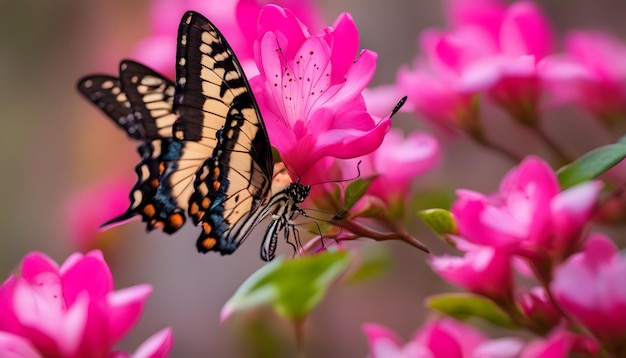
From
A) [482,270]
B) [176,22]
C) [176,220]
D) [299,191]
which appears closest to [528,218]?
[482,270]

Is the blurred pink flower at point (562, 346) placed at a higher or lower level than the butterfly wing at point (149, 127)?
lower

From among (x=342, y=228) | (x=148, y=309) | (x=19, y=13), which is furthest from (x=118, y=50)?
(x=342, y=228)

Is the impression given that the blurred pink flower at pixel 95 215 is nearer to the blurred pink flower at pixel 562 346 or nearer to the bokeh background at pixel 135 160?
the bokeh background at pixel 135 160

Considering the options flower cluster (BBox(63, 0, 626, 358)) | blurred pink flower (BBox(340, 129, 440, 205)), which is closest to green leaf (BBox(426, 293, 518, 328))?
flower cluster (BBox(63, 0, 626, 358))

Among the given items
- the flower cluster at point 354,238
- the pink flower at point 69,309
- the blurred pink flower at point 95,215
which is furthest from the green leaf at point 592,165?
the blurred pink flower at point 95,215

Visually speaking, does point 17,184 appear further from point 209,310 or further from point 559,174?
Result: point 559,174

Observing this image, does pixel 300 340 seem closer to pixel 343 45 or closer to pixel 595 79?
pixel 343 45
